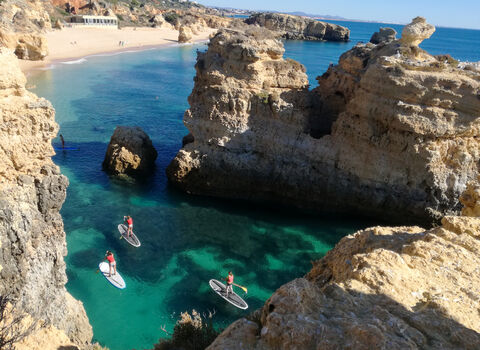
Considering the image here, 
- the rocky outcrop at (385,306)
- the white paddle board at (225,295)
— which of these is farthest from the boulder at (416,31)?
the white paddle board at (225,295)

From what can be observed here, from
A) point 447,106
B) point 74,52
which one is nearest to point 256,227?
point 447,106

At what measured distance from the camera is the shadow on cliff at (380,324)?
15.9 feet

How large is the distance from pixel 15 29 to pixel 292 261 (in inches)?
2098

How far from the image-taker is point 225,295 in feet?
49.3

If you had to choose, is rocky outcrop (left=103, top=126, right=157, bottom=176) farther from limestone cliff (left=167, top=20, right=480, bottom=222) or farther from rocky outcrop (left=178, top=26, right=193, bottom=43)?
rocky outcrop (left=178, top=26, right=193, bottom=43)

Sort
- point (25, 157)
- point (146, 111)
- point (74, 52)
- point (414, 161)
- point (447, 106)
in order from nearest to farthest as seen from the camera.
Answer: point (25, 157) < point (447, 106) < point (414, 161) < point (146, 111) < point (74, 52)

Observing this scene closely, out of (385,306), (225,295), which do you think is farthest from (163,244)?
(385,306)

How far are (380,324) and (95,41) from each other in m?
83.4

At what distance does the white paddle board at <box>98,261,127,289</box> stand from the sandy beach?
44292 millimetres

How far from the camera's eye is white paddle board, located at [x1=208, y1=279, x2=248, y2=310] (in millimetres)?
14742

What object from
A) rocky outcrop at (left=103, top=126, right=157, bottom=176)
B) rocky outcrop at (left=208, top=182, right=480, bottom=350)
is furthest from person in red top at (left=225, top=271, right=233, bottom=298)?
rocky outcrop at (left=103, top=126, right=157, bottom=176)

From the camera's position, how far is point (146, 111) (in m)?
39.5

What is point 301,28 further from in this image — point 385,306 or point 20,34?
point 385,306

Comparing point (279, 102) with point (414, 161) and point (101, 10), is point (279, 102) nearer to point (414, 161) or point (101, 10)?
point (414, 161)
